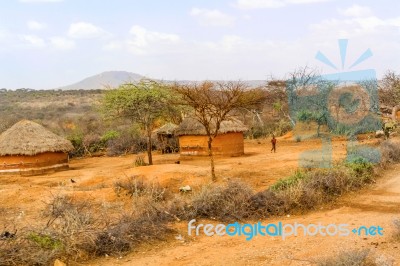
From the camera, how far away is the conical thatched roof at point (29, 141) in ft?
54.1

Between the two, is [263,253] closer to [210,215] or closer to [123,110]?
[210,215]

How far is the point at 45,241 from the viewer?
6164 mm

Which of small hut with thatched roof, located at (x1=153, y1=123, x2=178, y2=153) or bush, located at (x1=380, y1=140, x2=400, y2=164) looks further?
small hut with thatched roof, located at (x1=153, y1=123, x2=178, y2=153)

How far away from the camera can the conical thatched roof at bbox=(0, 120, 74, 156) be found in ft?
54.1

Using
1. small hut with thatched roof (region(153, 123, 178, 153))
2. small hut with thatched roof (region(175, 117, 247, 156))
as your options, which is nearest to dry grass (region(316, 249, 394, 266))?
small hut with thatched roof (region(175, 117, 247, 156))

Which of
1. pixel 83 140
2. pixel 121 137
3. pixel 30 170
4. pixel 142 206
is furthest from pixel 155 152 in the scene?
pixel 142 206

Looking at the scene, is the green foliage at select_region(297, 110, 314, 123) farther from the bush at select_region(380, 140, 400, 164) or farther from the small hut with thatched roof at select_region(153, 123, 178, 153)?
the bush at select_region(380, 140, 400, 164)

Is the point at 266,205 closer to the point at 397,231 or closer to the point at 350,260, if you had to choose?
the point at 397,231

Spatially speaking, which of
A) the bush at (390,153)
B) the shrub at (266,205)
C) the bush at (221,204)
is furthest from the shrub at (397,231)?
the bush at (390,153)

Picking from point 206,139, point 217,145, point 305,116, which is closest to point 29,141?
point 206,139

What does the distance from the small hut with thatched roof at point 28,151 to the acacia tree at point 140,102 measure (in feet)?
8.10

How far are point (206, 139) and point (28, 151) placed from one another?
6806 millimetres

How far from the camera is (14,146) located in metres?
16.5

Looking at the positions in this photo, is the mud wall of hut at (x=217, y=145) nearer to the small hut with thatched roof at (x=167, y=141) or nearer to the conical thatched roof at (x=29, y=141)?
the small hut with thatched roof at (x=167, y=141)
